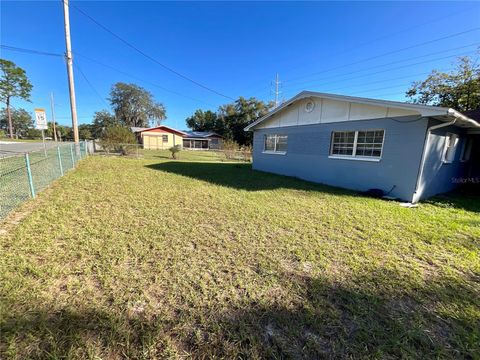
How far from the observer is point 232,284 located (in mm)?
2457

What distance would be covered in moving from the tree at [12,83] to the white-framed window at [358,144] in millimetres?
56750

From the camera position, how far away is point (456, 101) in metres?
16.6

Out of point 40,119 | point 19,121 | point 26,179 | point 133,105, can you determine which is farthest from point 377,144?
point 19,121

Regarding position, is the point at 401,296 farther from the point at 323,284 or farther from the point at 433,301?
the point at 323,284

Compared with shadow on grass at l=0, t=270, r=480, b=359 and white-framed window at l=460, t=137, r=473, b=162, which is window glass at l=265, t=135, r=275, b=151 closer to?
white-framed window at l=460, t=137, r=473, b=162

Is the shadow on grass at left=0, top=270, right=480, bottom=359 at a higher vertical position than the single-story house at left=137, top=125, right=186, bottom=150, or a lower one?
lower

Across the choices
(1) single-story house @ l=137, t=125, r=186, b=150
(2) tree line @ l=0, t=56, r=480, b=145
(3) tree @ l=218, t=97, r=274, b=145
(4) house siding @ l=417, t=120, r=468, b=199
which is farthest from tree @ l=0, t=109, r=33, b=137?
(4) house siding @ l=417, t=120, r=468, b=199

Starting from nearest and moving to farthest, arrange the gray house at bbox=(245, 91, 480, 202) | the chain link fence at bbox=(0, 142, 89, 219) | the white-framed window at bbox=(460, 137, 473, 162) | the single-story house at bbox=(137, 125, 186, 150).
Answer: the chain link fence at bbox=(0, 142, 89, 219) < the gray house at bbox=(245, 91, 480, 202) < the white-framed window at bbox=(460, 137, 473, 162) < the single-story house at bbox=(137, 125, 186, 150)

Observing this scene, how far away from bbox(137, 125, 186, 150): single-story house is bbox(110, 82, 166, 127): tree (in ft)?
67.1

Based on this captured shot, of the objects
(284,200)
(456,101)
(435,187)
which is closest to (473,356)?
(284,200)

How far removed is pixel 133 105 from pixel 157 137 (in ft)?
77.9

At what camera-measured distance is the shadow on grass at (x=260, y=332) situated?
1675mm

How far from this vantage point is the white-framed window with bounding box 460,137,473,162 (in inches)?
342

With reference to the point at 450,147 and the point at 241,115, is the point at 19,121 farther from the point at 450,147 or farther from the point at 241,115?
the point at 450,147
